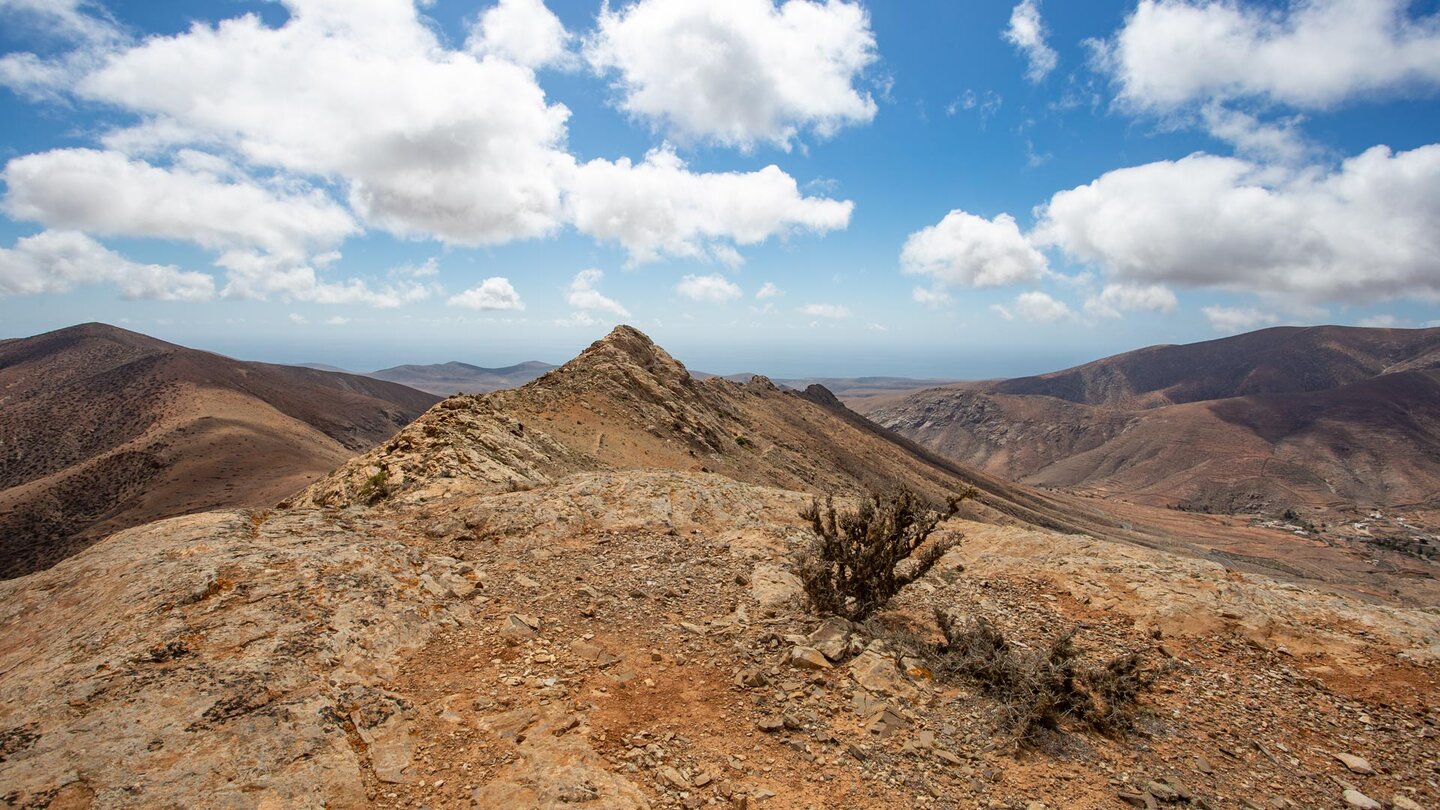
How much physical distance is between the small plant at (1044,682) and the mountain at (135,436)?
48.0m

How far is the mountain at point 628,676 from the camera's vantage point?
4594 mm

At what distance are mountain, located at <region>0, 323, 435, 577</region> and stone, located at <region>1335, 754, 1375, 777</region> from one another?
50.7 m

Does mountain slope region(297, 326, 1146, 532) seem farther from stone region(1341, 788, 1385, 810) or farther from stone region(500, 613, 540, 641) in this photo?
stone region(1341, 788, 1385, 810)

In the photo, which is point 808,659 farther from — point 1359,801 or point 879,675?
point 1359,801

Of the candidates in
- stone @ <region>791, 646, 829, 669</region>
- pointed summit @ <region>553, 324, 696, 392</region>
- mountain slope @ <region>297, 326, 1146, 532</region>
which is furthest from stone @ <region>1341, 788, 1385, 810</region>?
pointed summit @ <region>553, 324, 696, 392</region>

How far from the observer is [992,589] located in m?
8.92

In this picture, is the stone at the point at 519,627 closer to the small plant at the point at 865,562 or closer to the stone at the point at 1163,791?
the small plant at the point at 865,562

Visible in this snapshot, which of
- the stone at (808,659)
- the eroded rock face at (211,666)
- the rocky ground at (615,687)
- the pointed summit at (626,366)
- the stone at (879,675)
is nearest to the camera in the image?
the eroded rock face at (211,666)

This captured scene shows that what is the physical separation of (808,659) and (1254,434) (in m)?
150

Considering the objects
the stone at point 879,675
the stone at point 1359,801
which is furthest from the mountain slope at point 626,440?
the stone at point 1359,801

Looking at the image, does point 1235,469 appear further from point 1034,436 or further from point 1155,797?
point 1155,797

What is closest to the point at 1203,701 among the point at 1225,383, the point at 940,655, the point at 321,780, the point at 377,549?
the point at 940,655

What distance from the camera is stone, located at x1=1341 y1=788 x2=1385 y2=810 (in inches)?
186

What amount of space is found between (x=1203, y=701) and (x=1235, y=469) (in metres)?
127
